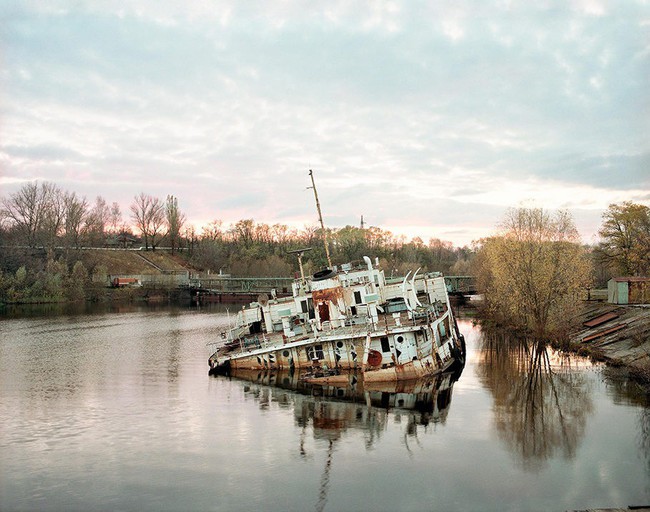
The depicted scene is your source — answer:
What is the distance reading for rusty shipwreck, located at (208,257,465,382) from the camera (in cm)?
3825

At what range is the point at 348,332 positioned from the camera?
39.4 m

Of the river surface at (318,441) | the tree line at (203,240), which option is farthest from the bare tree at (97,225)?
the river surface at (318,441)

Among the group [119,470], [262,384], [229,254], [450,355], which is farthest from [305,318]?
[229,254]

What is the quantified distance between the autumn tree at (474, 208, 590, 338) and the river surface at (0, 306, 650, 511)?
8.50 metres

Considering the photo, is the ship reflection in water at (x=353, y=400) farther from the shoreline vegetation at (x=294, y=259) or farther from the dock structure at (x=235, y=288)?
the dock structure at (x=235, y=288)

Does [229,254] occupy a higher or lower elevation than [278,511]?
higher

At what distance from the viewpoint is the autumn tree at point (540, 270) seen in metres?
54.1

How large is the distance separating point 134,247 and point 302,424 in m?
169

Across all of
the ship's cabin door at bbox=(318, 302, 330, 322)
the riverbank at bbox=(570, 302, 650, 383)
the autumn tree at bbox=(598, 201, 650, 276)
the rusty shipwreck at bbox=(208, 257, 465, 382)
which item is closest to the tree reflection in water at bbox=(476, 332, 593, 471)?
the riverbank at bbox=(570, 302, 650, 383)

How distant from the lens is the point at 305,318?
44.1 metres

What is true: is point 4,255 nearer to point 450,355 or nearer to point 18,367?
point 18,367

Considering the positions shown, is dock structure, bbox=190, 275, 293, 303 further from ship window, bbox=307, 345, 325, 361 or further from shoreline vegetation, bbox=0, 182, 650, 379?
ship window, bbox=307, 345, 325, 361

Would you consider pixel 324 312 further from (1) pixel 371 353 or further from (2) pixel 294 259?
(2) pixel 294 259

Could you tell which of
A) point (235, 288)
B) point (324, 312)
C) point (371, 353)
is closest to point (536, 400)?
point (371, 353)
